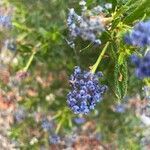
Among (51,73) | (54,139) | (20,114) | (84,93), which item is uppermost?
(51,73)

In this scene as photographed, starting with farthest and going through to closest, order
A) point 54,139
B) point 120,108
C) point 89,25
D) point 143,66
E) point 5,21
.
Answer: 1. point 54,139
2. point 120,108
3. point 5,21
4. point 143,66
5. point 89,25

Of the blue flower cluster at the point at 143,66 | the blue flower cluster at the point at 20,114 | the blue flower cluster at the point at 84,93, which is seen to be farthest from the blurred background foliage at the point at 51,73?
the blue flower cluster at the point at 143,66

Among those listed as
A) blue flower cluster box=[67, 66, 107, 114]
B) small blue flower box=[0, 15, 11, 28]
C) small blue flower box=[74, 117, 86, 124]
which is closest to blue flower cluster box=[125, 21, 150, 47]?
blue flower cluster box=[67, 66, 107, 114]

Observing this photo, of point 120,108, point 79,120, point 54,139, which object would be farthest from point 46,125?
point 120,108

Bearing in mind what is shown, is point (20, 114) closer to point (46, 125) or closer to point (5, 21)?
point (46, 125)

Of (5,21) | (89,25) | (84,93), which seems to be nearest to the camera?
(89,25)

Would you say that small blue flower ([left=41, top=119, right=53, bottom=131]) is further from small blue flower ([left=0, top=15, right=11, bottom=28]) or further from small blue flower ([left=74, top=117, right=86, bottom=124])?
small blue flower ([left=0, top=15, right=11, bottom=28])

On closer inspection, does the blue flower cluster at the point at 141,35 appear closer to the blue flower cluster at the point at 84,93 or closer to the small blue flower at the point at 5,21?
the blue flower cluster at the point at 84,93

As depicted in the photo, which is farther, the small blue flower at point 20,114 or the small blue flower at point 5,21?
the small blue flower at point 20,114
